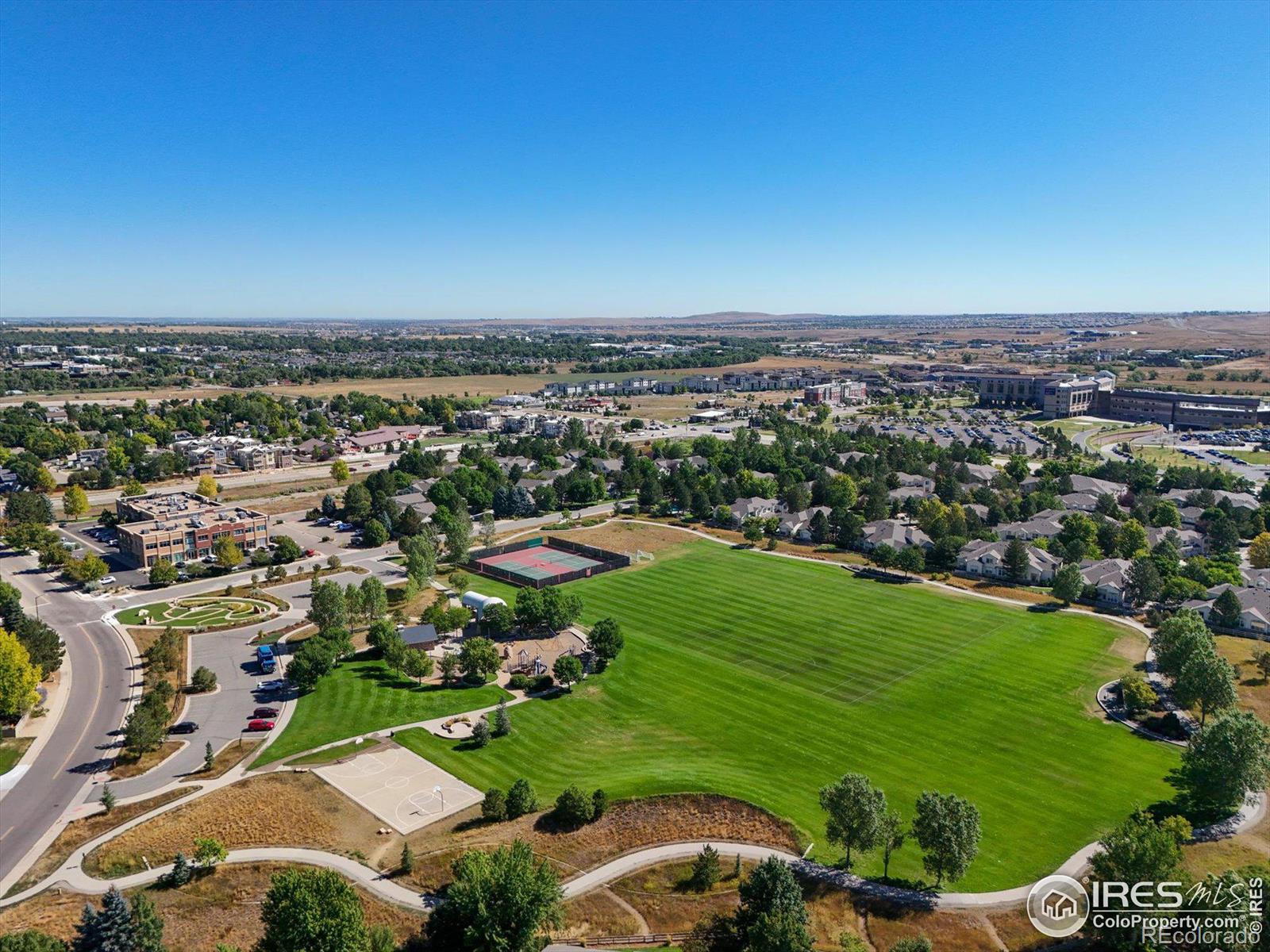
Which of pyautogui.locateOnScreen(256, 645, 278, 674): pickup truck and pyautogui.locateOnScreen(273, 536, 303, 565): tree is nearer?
pyautogui.locateOnScreen(256, 645, 278, 674): pickup truck

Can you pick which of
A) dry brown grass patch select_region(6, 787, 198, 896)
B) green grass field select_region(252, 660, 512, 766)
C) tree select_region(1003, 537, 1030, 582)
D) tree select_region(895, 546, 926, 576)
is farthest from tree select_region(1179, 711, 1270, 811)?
dry brown grass patch select_region(6, 787, 198, 896)

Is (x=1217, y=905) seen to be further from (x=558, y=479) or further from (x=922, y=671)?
(x=558, y=479)

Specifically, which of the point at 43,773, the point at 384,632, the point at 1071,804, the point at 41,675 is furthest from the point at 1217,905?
the point at 41,675

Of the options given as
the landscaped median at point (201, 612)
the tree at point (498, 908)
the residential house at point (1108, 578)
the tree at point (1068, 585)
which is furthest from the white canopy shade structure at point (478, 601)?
the residential house at point (1108, 578)

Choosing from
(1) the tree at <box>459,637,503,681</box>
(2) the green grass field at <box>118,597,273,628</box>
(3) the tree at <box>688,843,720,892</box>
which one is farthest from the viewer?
(2) the green grass field at <box>118,597,273,628</box>

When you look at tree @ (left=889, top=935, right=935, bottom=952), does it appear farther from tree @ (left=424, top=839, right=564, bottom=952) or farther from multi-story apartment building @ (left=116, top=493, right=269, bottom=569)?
multi-story apartment building @ (left=116, top=493, right=269, bottom=569)

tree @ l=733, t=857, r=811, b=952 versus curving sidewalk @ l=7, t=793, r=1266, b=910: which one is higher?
tree @ l=733, t=857, r=811, b=952

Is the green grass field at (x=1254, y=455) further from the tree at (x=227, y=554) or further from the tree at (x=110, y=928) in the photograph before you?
the tree at (x=110, y=928)
